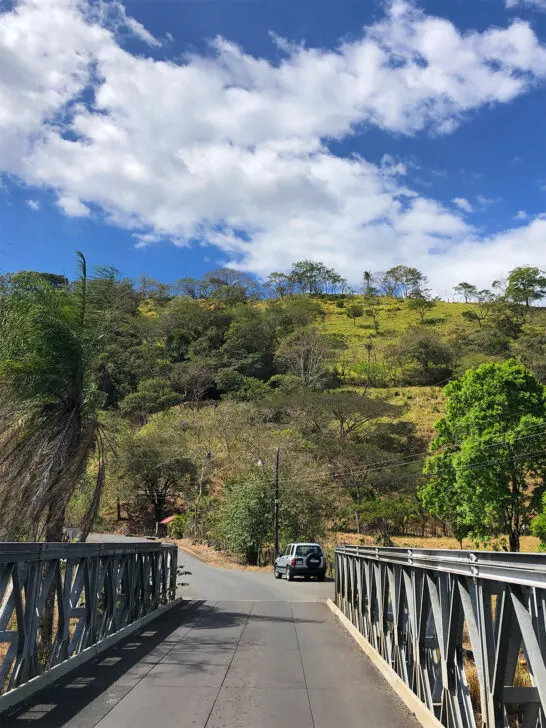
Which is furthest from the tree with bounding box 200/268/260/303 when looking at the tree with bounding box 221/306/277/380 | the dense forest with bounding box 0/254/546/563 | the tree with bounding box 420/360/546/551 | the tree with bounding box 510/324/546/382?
the tree with bounding box 420/360/546/551

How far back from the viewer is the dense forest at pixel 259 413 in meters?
11.1

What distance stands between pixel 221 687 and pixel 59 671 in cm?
178

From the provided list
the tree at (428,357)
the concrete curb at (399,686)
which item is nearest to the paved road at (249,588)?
the concrete curb at (399,686)

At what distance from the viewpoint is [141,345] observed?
7775 cm

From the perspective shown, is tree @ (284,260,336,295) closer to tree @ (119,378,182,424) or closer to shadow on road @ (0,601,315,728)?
tree @ (119,378,182,424)

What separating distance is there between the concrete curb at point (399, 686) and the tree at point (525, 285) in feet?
262

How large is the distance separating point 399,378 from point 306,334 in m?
13.8

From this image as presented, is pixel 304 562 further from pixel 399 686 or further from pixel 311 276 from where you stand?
pixel 311 276

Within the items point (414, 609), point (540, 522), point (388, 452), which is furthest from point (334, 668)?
point (388, 452)

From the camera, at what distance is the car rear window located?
25.0 m

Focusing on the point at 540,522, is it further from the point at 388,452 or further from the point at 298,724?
the point at 388,452

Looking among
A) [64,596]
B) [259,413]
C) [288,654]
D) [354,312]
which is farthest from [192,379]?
[64,596]

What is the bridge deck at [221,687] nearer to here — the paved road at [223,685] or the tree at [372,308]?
the paved road at [223,685]

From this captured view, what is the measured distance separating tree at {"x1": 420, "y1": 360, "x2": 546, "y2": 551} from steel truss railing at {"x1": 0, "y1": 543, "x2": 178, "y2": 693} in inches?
753
